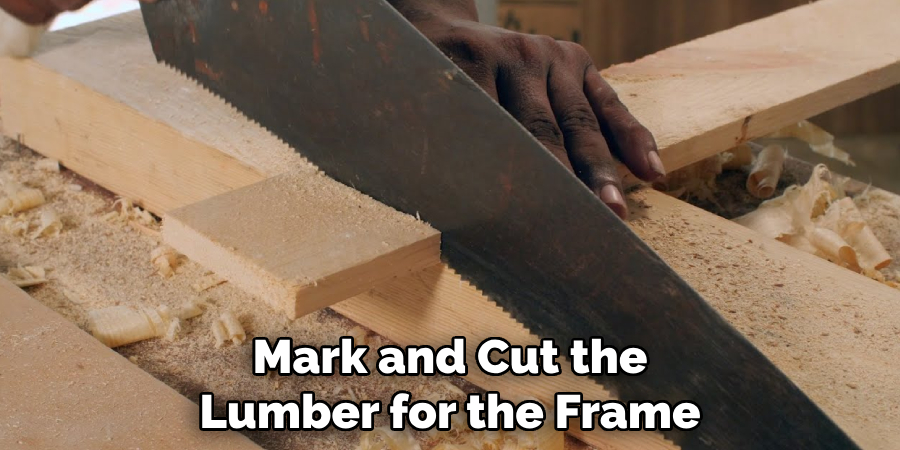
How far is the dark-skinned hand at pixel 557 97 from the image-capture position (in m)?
1.66

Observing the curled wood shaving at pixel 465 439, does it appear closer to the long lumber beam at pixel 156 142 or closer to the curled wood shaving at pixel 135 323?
the long lumber beam at pixel 156 142

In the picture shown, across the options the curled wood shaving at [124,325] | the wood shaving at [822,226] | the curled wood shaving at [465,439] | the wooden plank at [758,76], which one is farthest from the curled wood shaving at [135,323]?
the wood shaving at [822,226]

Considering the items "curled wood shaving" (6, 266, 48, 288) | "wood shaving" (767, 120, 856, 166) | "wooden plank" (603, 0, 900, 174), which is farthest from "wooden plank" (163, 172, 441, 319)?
"wood shaving" (767, 120, 856, 166)

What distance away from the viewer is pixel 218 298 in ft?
5.80

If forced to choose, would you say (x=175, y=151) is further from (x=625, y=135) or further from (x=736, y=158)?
(x=736, y=158)

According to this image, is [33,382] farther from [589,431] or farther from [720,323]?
[720,323]

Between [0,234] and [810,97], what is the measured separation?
1734 millimetres

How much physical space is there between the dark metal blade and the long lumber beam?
89mm

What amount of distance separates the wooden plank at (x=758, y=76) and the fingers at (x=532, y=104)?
1.08 ft

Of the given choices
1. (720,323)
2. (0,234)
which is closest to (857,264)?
(720,323)

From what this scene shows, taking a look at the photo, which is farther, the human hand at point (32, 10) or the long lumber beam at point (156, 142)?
the human hand at point (32, 10)

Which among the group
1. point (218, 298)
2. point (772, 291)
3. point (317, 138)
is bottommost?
point (218, 298)

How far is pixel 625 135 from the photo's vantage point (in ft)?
5.78

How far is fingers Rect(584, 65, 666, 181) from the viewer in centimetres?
174
